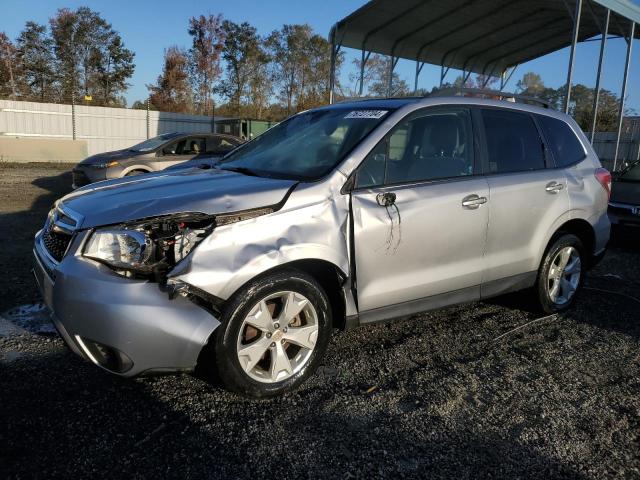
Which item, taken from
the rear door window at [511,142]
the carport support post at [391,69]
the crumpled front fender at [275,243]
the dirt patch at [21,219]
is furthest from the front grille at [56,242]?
the carport support post at [391,69]

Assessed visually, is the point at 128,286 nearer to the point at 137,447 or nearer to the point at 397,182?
the point at 137,447

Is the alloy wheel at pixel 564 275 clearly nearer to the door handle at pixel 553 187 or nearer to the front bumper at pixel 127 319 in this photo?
the door handle at pixel 553 187

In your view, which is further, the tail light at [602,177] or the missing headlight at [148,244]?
the tail light at [602,177]

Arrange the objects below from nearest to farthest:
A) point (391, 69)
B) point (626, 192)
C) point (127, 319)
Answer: point (127, 319) < point (626, 192) < point (391, 69)

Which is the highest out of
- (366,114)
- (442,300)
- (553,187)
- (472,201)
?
(366,114)

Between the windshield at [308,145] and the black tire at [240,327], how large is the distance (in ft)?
2.30

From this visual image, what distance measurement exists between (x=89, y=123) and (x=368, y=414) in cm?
2435

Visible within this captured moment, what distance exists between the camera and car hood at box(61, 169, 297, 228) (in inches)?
107

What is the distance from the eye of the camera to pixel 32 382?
3.07 meters

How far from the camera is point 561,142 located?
4.54m

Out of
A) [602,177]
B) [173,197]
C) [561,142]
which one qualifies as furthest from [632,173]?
[173,197]

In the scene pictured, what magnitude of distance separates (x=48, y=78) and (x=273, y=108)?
1816 centimetres

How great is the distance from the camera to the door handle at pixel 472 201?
11.9 feet

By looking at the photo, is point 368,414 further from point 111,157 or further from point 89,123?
point 89,123
